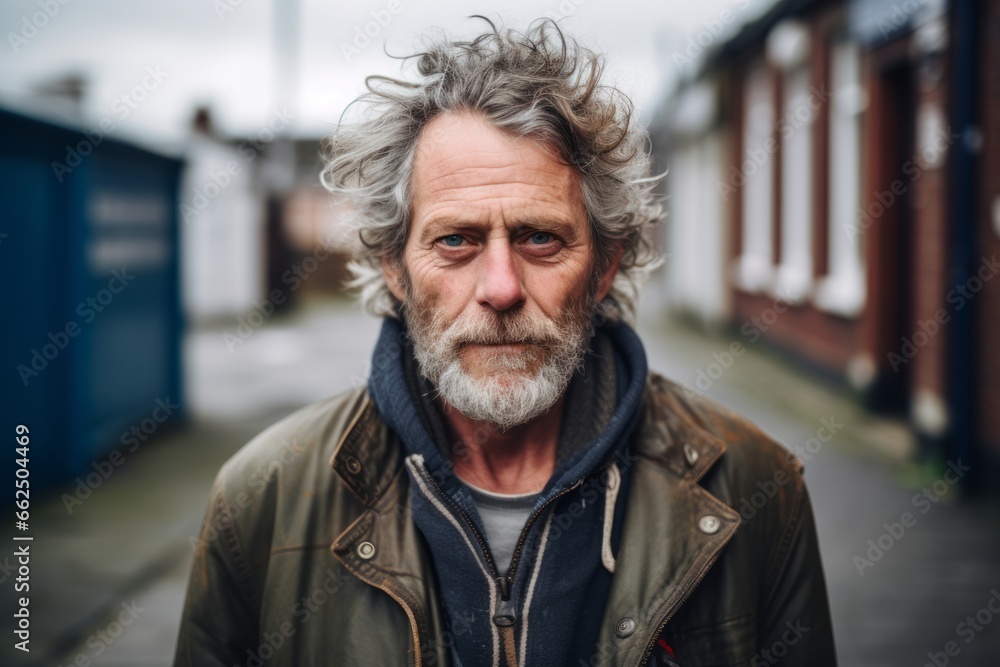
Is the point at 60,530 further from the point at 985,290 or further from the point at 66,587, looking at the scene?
the point at 985,290

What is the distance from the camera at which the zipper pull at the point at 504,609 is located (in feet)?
6.25

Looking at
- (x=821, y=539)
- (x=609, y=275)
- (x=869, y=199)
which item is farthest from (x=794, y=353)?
(x=609, y=275)

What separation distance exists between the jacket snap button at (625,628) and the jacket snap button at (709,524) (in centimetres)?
25

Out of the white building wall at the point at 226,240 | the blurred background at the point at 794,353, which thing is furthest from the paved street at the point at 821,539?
the white building wall at the point at 226,240

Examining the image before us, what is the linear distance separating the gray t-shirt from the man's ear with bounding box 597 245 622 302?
539 millimetres

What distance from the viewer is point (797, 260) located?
12820 mm

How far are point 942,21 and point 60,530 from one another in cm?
706

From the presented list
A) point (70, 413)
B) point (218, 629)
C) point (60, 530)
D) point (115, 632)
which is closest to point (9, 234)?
point (70, 413)

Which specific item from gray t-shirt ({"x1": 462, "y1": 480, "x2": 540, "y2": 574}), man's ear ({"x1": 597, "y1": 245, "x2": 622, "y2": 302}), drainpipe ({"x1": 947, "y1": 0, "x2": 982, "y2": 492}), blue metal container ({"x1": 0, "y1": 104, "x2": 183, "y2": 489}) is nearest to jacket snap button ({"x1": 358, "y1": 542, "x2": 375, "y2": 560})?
gray t-shirt ({"x1": 462, "y1": 480, "x2": 540, "y2": 574})

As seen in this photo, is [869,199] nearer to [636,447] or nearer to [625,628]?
[636,447]

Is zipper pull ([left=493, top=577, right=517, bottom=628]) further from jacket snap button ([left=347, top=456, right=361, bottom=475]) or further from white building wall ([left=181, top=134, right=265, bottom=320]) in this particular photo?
white building wall ([left=181, top=134, right=265, bottom=320])

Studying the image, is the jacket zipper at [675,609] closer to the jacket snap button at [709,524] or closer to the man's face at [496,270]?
the jacket snap button at [709,524]

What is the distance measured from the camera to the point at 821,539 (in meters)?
5.53

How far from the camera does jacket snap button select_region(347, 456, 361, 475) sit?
2.00 metres
